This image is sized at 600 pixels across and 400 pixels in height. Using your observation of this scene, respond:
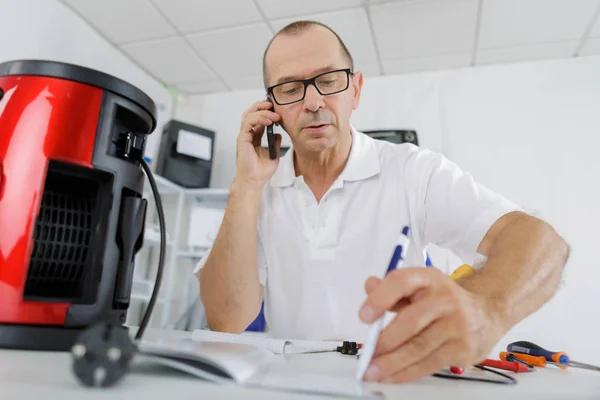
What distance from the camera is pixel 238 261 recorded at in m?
1.00

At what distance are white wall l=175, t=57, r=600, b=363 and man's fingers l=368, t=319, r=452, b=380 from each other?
235 centimetres

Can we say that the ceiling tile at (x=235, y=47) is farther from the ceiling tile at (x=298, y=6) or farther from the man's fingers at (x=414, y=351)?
the man's fingers at (x=414, y=351)

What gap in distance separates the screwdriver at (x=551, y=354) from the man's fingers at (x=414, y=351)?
0.54 meters

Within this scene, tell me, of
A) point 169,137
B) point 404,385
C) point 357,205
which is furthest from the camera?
point 169,137

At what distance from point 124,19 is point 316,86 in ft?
6.31

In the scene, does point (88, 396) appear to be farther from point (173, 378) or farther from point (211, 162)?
point (211, 162)

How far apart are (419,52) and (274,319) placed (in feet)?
7.21

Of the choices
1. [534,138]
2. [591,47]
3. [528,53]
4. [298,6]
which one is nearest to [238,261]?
[298,6]

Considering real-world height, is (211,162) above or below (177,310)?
above

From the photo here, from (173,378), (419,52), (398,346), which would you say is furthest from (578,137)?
(173,378)

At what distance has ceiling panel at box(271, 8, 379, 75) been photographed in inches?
93.0

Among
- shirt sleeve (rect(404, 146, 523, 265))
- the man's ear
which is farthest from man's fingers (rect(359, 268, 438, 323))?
the man's ear

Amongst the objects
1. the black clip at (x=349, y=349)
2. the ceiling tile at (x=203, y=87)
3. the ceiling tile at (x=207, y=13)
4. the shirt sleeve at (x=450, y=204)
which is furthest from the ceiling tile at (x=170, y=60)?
the black clip at (x=349, y=349)

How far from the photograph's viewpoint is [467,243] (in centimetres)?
89
